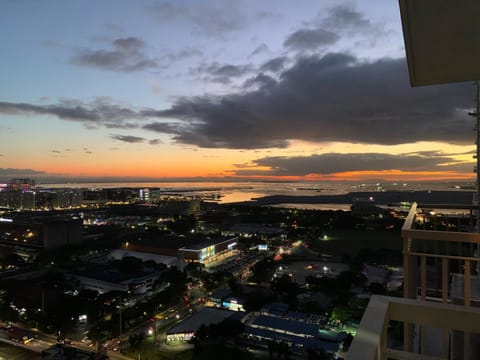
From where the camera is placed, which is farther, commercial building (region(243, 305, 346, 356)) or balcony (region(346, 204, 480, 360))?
commercial building (region(243, 305, 346, 356))

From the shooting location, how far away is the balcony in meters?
0.61

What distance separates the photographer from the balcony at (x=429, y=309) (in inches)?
24.2

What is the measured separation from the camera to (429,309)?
0.75 metres

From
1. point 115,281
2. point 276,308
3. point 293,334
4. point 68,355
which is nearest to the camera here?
point 68,355

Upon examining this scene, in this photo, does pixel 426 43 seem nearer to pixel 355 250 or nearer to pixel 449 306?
pixel 449 306

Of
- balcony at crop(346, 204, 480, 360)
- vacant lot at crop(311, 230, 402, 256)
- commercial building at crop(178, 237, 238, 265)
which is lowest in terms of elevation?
vacant lot at crop(311, 230, 402, 256)

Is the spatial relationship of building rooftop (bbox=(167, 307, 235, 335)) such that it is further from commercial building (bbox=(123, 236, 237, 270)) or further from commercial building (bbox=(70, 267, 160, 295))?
commercial building (bbox=(123, 236, 237, 270))

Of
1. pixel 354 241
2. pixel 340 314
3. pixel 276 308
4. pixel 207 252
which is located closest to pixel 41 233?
pixel 207 252

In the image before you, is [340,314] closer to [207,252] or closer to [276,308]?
[276,308]

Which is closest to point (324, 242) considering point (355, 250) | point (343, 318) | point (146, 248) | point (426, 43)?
point (355, 250)

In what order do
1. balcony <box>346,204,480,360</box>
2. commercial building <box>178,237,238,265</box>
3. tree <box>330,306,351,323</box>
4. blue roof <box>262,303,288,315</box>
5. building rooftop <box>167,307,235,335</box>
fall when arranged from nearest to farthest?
balcony <box>346,204,480,360</box>, building rooftop <box>167,307,235,335</box>, tree <box>330,306,351,323</box>, blue roof <box>262,303,288,315</box>, commercial building <box>178,237,238,265</box>

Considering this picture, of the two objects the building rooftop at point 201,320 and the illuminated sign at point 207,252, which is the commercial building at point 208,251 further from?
the building rooftop at point 201,320

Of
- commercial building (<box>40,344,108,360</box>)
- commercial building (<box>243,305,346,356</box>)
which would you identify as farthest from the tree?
commercial building (<box>40,344,108,360</box>)

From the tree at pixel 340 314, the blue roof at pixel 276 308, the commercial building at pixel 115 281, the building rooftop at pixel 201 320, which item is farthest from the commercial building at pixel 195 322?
the commercial building at pixel 115 281
